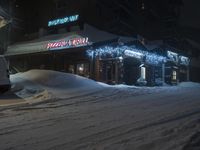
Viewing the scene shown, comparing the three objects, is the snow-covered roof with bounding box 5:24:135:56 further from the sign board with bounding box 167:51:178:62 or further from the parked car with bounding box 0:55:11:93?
the parked car with bounding box 0:55:11:93

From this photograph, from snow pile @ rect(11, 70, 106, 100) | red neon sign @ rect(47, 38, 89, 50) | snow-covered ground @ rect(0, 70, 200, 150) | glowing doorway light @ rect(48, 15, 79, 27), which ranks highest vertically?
glowing doorway light @ rect(48, 15, 79, 27)

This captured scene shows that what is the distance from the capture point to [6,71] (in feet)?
48.9

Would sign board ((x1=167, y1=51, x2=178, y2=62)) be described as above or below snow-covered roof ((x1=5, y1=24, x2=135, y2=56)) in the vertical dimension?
below

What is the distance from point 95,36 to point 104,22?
12.8 ft

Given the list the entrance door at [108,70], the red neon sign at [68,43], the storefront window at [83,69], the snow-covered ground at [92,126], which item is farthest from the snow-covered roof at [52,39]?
the snow-covered ground at [92,126]

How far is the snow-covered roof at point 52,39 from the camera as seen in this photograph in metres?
28.6

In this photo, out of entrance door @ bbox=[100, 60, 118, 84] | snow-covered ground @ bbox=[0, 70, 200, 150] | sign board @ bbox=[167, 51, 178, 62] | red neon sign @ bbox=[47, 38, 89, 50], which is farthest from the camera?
sign board @ bbox=[167, 51, 178, 62]

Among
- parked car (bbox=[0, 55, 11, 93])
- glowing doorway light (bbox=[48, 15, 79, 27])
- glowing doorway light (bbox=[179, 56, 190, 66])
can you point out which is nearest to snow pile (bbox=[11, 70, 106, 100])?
parked car (bbox=[0, 55, 11, 93])

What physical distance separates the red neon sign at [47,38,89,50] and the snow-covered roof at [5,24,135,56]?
1.91 ft

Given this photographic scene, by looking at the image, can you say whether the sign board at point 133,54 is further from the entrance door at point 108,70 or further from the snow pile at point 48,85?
the snow pile at point 48,85

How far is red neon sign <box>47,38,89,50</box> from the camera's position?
26333 mm

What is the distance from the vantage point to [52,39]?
31.0 metres

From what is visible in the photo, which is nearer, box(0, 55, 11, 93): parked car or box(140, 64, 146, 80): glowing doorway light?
box(0, 55, 11, 93): parked car

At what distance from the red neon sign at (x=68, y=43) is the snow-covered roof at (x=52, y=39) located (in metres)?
0.58
